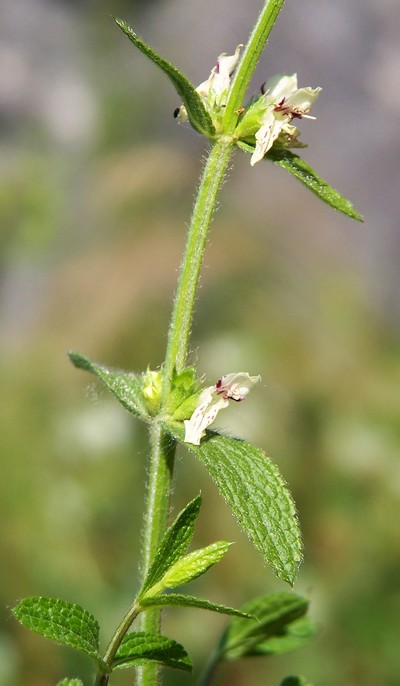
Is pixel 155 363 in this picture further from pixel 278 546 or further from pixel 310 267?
pixel 278 546

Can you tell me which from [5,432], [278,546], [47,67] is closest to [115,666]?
[278,546]

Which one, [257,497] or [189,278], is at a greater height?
[189,278]

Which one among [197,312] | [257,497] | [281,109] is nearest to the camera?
[257,497]

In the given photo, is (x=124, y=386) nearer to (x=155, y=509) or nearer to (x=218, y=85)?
(x=155, y=509)

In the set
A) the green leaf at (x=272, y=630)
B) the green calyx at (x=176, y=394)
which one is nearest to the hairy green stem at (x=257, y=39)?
the green calyx at (x=176, y=394)

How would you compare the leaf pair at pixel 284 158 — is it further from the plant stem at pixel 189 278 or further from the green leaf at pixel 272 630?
the green leaf at pixel 272 630

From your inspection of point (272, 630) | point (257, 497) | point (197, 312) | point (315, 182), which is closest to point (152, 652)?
point (257, 497)

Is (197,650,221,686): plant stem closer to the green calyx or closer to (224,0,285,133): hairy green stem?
the green calyx
